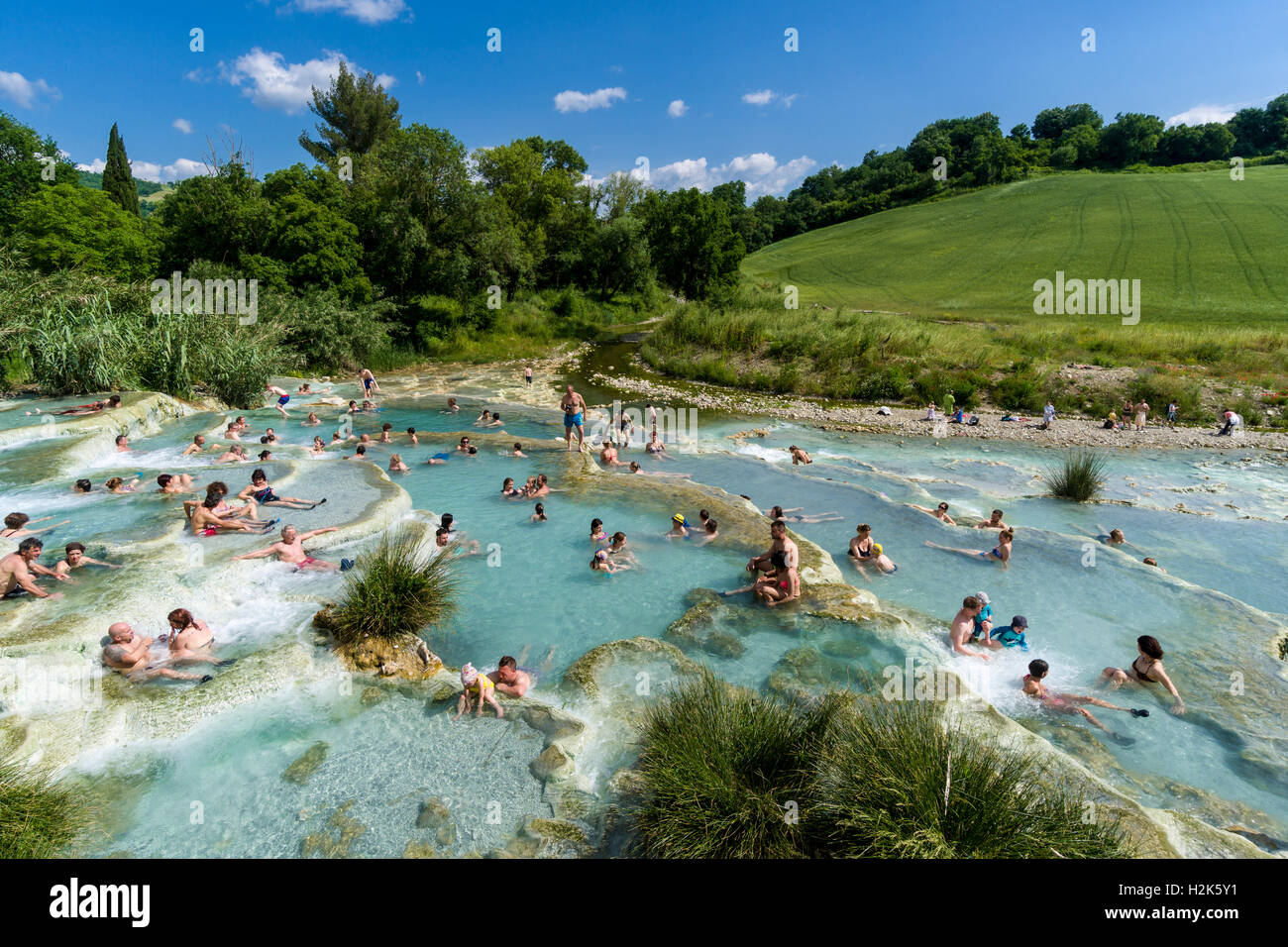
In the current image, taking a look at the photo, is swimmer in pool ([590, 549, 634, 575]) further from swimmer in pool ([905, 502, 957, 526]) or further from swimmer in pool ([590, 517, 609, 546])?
swimmer in pool ([905, 502, 957, 526])

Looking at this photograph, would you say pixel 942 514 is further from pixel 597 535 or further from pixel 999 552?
pixel 597 535

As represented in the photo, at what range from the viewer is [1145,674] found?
9016 mm

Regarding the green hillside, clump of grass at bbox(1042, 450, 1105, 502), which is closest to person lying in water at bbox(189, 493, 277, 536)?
clump of grass at bbox(1042, 450, 1105, 502)

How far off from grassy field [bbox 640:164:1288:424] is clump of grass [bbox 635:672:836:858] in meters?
26.6

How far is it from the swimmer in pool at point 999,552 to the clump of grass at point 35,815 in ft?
48.8

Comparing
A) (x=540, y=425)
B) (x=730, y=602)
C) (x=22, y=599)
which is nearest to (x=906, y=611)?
(x=730, y=602)

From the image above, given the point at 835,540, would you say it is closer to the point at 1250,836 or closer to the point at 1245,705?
the point at 1245,705

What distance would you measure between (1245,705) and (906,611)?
4615 millimetres

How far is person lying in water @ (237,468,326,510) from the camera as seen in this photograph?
13.3 metres

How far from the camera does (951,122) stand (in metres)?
119

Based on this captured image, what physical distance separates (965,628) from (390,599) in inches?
362

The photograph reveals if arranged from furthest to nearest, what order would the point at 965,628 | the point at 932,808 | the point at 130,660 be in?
the point at 965,628
the point at 130,660
the point at 932,808

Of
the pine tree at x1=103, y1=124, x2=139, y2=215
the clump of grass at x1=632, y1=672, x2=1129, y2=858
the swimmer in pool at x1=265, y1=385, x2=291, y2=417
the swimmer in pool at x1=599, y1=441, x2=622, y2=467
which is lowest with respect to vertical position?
the clump of grass at x1=632, y1=672, x2=1129, y2=858

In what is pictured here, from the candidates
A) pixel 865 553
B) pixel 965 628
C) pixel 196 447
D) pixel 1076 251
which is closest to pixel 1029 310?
pixel 1076 251
